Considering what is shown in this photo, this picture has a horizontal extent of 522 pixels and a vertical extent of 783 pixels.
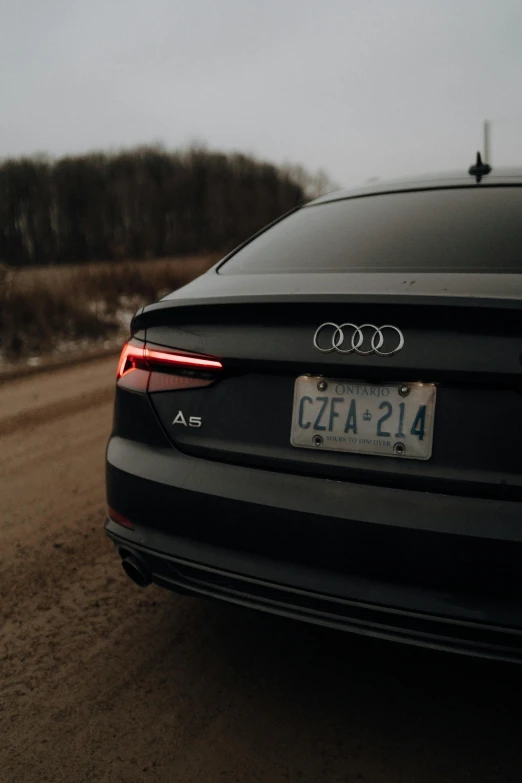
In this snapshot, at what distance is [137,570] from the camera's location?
7.01 feet

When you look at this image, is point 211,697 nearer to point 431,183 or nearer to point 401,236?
point 401,236

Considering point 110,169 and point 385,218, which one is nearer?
point 385,218

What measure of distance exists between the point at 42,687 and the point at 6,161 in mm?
38584

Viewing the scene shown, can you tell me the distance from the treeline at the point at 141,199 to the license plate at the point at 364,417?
32859 millimetres

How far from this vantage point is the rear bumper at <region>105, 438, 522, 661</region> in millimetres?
1577

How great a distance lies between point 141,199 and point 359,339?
49909 millimetres

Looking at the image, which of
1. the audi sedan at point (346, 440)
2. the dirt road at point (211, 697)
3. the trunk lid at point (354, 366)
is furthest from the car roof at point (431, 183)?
the dirt road at point (211, 697)

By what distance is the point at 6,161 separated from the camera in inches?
1426

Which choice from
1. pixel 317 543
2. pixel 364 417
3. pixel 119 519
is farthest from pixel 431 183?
pixel 119 519

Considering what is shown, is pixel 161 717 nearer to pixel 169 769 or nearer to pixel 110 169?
pixel 169 769

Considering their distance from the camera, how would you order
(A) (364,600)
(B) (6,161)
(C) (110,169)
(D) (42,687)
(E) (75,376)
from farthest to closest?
(C) (110,169) < (B) (6,161) < (E) (75,376) < (D) (42,687) < (A) (364,600)

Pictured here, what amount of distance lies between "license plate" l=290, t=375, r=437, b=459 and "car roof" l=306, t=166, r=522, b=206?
4.08 ft

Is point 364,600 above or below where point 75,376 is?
above

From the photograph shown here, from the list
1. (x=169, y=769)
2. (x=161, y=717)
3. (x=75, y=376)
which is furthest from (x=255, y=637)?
(x=75, y=376)
